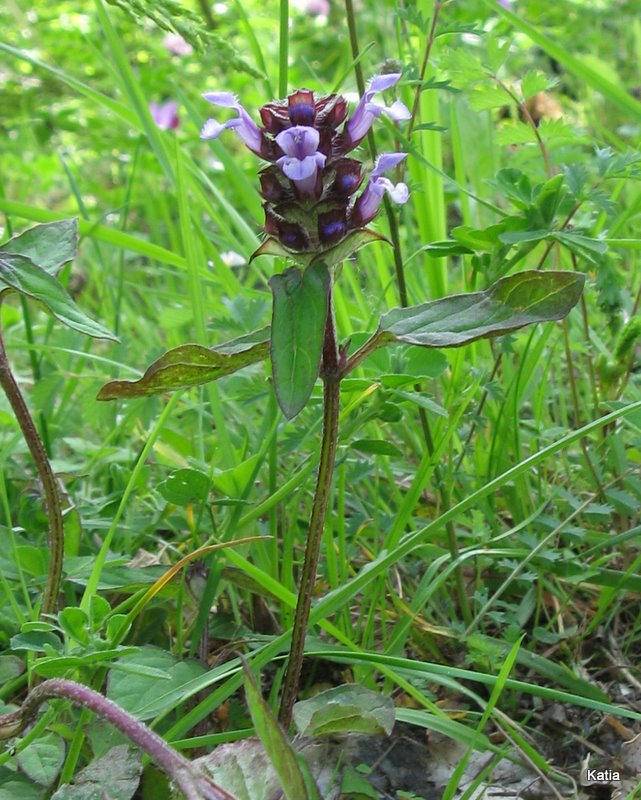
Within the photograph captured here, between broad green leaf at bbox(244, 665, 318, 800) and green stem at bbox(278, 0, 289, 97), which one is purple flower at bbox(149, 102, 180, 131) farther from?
broad green leaf at bbox(244, 665, 318, 800)

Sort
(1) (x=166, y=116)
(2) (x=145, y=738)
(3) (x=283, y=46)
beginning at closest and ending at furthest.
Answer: (2) (x=145, y=738)
(3) (x=283, y=46)
(1) (x=166, y=116)

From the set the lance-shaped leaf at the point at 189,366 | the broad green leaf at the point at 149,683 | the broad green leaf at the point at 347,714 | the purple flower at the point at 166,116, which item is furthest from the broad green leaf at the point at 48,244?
the purple flower at the point at 166,116

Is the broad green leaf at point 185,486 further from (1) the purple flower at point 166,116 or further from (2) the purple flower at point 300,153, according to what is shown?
(1) the purple flower at point 166,116

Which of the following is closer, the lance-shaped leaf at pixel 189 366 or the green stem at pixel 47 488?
the lance-shaped leaf at pixel 189 366

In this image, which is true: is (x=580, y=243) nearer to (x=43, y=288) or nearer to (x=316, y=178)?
(x=316, y=178)

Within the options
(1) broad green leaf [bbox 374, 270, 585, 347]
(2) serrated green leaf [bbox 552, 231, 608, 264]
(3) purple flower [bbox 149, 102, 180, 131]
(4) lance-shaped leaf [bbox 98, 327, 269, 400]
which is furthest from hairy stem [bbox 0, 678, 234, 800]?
(3) purple flower [bbox 149, 102, 180, 131]

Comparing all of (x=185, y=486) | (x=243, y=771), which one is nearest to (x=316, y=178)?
(x=185, y=486)
